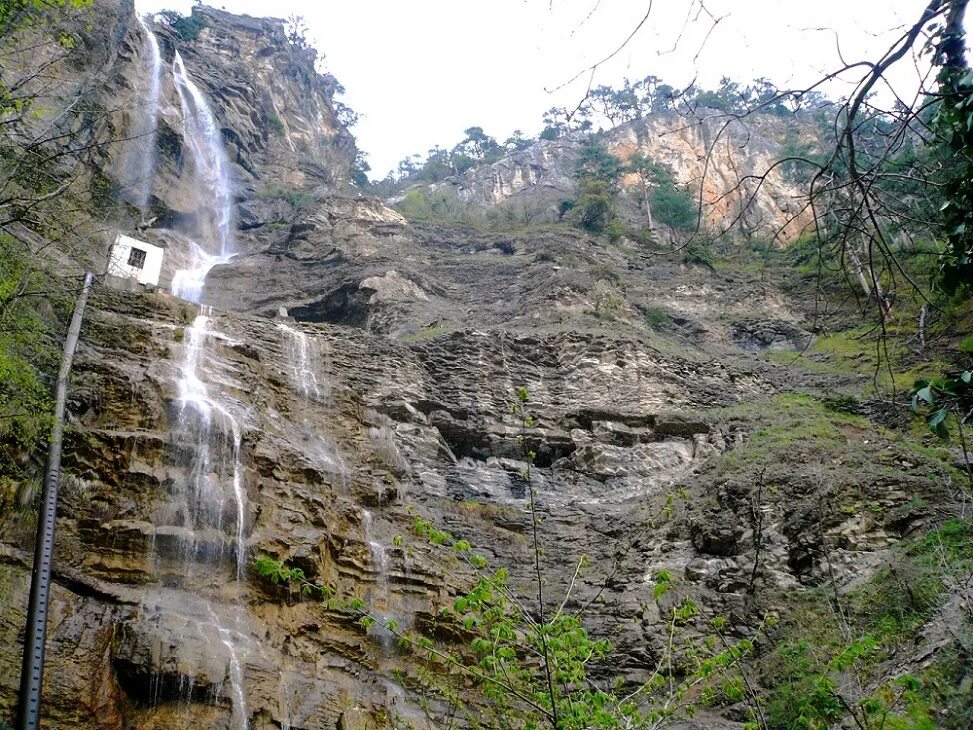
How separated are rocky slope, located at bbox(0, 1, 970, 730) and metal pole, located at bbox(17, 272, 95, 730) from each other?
0.73 meters

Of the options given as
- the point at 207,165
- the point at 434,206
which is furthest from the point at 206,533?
the point at 434,206

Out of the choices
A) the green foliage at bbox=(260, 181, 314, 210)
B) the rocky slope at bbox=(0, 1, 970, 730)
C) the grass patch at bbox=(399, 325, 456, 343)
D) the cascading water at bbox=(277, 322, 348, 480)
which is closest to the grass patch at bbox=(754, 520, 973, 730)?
the rocky slope at bbox=(0, 1, 970, 730)

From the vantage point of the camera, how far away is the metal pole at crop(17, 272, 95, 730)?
752 cm

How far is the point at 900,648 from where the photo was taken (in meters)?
10.3

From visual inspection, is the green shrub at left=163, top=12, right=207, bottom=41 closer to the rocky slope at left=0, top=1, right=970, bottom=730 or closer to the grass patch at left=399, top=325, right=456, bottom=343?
the rocky slope at left=0, top=1, right=970, bottom=730

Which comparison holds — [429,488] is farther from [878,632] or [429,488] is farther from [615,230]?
[615,230]

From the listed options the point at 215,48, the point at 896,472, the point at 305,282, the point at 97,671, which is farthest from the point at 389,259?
the point at 215,48

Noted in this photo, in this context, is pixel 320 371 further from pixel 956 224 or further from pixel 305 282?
pixel 956 224

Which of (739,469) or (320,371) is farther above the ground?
(320,371)

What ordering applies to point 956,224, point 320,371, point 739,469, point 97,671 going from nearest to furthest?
point 956,224 < point 97,671 < point 739,469 < point 320,371

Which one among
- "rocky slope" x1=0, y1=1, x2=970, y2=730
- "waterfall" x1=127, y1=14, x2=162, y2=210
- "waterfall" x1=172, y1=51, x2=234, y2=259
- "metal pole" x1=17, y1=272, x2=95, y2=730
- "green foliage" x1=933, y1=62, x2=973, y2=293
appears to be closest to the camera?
"green foliage" x1=933, y1=62, x2=973, y2=293

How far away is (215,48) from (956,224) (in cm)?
5137

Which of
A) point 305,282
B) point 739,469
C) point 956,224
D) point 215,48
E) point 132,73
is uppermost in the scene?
point 215,48

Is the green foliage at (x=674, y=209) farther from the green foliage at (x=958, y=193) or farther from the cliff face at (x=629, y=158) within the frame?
the green foliage at (x=958, y=193)
